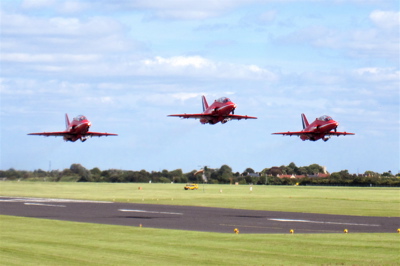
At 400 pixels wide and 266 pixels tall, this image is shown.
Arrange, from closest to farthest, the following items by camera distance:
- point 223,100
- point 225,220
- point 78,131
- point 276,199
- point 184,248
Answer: point 184,248, point 225,220, point 223,100, point 78,131, point 276,199

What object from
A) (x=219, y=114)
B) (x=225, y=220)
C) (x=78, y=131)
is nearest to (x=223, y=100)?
(x=219, y=114)

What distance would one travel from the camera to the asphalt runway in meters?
50.9

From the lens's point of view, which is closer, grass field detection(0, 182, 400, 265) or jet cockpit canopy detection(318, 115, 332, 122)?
grass field detection(0, 182, 400, 265)

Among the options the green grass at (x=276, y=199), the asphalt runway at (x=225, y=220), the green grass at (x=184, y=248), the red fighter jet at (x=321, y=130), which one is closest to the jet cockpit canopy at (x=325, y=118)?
the red fighter jet at (x=321, y=130)

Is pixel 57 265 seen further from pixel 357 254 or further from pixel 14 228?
pixel 14 228

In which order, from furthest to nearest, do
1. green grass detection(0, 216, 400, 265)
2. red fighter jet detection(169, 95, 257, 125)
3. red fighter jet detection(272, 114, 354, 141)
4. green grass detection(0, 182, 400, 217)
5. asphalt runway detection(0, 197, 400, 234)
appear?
red fighter jet detection(272, 114, 354, 141), green grass detection(0, 182, 400, 217), red fighter jet detection(169, 95, 257, 125), asphalt runway detection(0, 197, 400, 234), green grass detection(0, 216, 400, 265)

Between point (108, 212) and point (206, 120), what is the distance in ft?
48.7

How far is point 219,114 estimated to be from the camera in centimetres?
7431

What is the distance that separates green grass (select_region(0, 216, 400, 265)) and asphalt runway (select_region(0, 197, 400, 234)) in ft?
15.8

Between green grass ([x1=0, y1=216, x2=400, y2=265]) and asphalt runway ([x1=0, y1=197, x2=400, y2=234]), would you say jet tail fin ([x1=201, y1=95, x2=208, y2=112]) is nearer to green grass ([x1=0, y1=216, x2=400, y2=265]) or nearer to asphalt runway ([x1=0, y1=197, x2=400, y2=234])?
asphalt runway ([x1=0, y1=197, x2=400, y2=234])

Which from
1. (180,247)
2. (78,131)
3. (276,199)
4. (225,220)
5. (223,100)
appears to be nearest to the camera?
(180,247)

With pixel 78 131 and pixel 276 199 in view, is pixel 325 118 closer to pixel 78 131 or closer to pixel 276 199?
pixel 276 199

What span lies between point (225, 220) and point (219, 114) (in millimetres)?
17714

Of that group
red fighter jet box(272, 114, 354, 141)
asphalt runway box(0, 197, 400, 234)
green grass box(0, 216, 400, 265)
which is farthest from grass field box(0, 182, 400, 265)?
red fighter jet box(272, 114, 354, 141)
